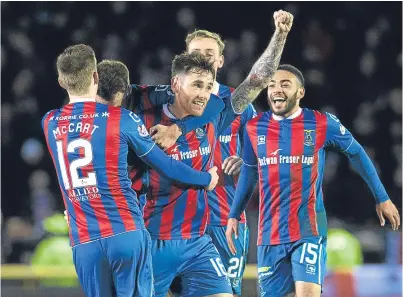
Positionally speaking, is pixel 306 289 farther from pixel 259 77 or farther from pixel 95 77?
pixel 95 77

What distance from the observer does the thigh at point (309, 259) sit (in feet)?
19.0

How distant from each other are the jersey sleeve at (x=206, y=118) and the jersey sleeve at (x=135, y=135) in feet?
1.70

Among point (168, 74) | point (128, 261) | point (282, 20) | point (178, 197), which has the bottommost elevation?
point (128, 261)

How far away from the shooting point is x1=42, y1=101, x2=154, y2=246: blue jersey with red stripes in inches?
189

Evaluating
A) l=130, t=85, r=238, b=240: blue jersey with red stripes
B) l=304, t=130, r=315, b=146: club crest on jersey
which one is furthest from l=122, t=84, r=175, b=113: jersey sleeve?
l=304, t=130, r=315, b=146: club crest on jersey

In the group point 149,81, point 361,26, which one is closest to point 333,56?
point 361,26

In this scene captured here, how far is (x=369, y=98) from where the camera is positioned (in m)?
12.9

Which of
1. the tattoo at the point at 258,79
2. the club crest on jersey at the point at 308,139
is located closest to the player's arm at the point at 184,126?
the tattoo at the point at 258,79

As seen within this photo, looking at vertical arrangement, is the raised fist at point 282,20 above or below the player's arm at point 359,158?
above

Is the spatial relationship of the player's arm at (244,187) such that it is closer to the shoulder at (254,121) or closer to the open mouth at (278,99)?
the shoulder at (254,121)

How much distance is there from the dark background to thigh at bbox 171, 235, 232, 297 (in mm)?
5993

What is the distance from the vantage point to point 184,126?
542cm

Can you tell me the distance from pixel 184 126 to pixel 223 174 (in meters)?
1.21

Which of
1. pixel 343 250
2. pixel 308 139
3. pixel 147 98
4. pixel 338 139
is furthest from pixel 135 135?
pixel 343 250
